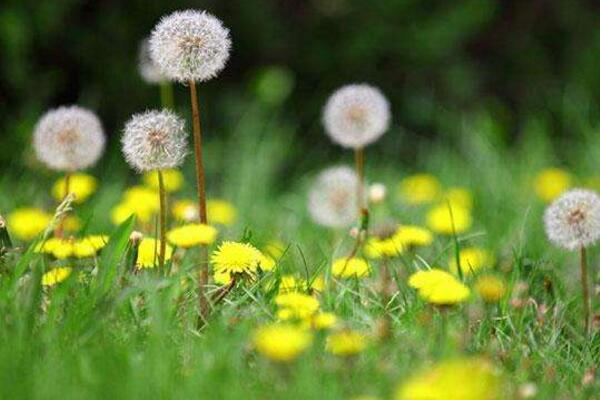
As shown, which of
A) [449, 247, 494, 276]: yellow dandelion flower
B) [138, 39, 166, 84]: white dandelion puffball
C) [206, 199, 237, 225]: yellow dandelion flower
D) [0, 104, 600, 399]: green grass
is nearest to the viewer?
[0, 104, 600, 399]: green grass

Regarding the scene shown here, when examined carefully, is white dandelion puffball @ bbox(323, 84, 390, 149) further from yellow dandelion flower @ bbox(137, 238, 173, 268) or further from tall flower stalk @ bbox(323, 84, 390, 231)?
yellow dandelion flower @ bbox(137, 238, 173, 268)

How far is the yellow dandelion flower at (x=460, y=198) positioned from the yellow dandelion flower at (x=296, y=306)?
1782 mm

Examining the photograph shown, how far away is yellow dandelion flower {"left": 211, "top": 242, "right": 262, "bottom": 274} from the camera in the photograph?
2.79m

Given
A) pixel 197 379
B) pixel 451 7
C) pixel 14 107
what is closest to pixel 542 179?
pixel 451 7

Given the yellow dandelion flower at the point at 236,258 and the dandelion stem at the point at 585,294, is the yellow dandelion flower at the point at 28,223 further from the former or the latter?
the dandelion stem at the point at 585,294

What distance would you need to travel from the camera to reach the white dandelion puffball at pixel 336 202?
12.9ft

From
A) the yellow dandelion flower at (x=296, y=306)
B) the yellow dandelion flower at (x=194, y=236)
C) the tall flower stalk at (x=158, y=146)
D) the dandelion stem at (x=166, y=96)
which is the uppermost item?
the tall flower stalk at (x=158, y=146)

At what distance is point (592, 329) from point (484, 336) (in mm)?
330

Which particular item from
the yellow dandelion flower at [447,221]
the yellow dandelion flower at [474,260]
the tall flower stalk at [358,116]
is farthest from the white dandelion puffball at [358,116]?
the yellow dandelion flower at [474,260]

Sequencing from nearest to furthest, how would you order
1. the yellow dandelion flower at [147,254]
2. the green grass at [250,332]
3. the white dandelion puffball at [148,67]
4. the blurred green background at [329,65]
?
the green grass at [250,332]
the yellow dandelion flower at [147,254]
the white dandelion puffball at [148,67]
the blurred green background at [329,65]

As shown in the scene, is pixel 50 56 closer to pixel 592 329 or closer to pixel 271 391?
pixel 592 329

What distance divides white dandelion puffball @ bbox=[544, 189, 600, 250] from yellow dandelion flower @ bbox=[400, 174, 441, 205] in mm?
1502

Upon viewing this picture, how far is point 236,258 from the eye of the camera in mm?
2789

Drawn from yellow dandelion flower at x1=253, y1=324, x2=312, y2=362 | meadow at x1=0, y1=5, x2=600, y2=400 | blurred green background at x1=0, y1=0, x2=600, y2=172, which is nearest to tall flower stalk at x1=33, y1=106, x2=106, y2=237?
meadow at x1=0, y1=5, x2=600, y2=400
